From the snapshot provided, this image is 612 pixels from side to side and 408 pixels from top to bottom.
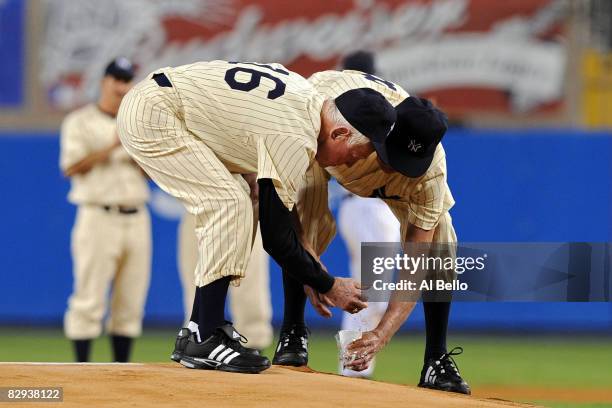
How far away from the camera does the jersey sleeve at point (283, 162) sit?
461 cm

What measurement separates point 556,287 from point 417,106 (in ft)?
3.45

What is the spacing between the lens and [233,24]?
45.9 ft

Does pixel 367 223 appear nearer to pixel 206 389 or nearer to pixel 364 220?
pixel 364 220

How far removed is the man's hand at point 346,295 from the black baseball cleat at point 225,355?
0.37 m

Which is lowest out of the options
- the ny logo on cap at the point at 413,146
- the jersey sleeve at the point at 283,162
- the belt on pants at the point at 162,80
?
the jersey sleeve at the point at 283,162

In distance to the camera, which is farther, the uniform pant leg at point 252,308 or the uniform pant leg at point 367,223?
the uniform pant leg at point 252,308

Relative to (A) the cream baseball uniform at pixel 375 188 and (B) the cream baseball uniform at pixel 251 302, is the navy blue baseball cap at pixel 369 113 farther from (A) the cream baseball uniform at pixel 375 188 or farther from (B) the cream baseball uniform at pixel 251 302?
(B) the cream baseball uniform at pixel 251 302

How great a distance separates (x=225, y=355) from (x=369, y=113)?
109cm

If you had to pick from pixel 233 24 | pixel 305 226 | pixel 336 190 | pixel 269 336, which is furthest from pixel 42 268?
pixel 305 226

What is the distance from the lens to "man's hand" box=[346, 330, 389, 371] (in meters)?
5.06

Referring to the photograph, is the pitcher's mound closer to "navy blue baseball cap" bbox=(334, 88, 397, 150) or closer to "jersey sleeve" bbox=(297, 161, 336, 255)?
"jersey sleeve" bbox=(297, 161, 336, 255)

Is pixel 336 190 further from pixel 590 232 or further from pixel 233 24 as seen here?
Result: pixel 233 24

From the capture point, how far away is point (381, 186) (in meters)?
5.17

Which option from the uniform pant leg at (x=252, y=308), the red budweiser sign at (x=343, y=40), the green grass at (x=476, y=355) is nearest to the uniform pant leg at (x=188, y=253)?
the uniform pant leg at (x=252, y=308)
